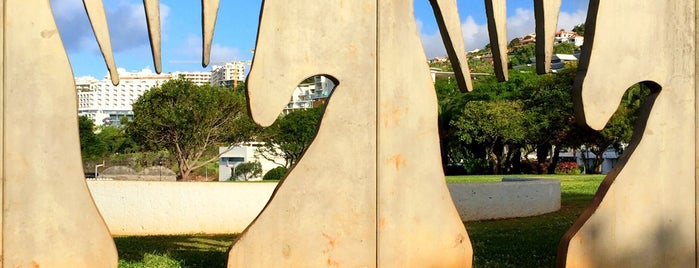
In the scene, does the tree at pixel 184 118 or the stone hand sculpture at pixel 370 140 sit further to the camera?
the tree at pixel 184 118

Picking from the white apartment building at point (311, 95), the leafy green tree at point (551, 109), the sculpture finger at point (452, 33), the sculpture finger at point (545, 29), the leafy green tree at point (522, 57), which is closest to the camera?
the sculpture finger at point (452, 33)

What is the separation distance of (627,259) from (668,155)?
0.75 meters

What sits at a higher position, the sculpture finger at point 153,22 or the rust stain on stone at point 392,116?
the sculpture finger at point 153,22

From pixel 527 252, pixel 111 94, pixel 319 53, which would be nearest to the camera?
pixel 319 53

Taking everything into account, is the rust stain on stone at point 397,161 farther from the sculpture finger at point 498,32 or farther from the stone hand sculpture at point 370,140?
the sculpture finger at point 498,32

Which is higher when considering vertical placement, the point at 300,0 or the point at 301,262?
the point at 300,0

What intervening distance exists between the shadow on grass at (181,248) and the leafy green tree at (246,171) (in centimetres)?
3055

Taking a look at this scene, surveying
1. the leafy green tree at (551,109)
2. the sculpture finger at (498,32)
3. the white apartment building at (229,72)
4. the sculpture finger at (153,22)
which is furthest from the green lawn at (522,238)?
the white apartment building at (229,72)

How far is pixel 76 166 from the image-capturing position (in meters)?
4.72

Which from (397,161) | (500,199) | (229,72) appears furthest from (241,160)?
(229,72)

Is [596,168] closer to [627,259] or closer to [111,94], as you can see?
[627,259]

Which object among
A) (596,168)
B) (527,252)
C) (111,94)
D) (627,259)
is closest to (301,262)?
(627,259)

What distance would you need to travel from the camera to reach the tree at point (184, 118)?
28.6 metres

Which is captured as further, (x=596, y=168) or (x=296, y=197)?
(x=596, y=168)
